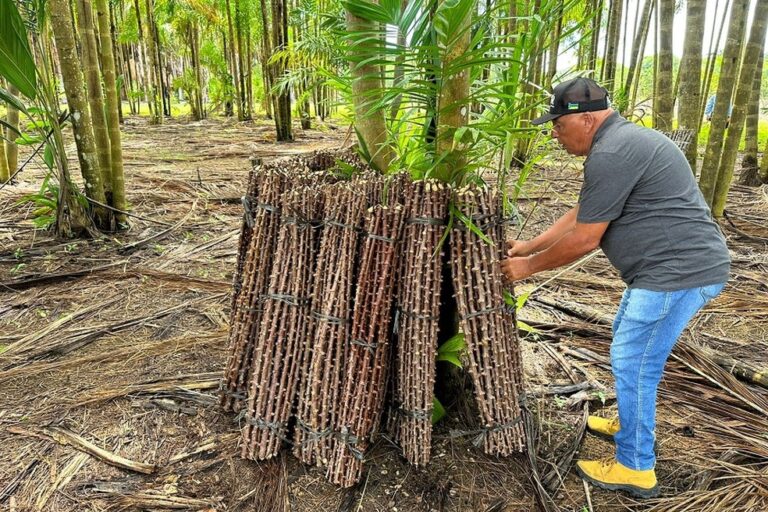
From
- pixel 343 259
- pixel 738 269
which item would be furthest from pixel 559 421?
pixel 738 269

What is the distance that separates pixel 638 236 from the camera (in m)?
1.87

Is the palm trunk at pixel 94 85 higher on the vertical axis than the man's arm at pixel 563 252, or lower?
higher

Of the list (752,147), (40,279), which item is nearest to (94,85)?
(40,279)

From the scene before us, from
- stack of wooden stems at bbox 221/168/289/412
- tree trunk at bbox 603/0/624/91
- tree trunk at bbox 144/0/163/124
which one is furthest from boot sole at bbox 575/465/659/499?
tree trunk at bbox 144/0/163/124

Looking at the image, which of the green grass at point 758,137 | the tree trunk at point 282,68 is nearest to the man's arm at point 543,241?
the tree trunk at point 282,68

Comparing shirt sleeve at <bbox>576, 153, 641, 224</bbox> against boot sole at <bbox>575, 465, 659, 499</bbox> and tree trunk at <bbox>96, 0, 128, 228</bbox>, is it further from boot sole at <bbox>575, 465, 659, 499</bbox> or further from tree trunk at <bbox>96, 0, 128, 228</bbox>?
tree trunk at <bbox>96, 0, 128, 228</bbox>

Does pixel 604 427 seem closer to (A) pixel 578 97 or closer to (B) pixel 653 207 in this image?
(B) pixel 653 207

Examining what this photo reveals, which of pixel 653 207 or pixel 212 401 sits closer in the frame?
pixel 653 207

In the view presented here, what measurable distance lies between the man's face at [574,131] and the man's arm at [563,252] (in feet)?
1.16

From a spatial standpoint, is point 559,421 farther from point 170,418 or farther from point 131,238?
point 131,238

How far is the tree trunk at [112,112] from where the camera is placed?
4602mm

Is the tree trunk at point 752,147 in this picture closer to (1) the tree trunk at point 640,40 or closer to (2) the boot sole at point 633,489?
(1) the tree trunk at point 640,40

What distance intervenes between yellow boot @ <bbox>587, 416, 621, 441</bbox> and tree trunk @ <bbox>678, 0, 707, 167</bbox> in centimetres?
332

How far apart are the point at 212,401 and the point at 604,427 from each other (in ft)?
6.48
